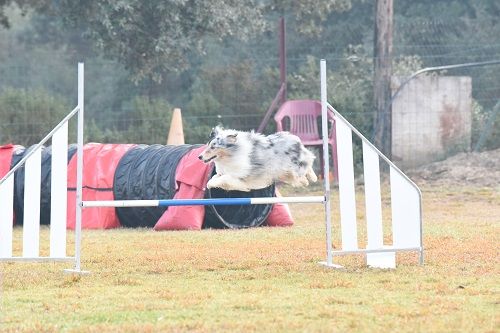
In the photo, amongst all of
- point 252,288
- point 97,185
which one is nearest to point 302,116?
point 97,185

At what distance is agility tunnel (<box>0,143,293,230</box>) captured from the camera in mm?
11406

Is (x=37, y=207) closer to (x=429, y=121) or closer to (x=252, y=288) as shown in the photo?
(x=252, y=288)

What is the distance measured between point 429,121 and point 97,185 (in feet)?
25.4

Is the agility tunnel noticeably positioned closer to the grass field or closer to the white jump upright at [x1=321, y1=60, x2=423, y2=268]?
the grass field

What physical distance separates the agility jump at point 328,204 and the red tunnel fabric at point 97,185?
4372 millimetres

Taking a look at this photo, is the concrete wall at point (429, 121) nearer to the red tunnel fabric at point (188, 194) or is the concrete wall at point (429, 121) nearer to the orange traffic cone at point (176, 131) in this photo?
the orange traffic cone at point (176, 131)

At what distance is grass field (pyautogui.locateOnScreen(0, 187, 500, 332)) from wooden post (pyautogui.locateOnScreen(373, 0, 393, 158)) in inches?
312

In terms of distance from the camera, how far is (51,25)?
103 feet

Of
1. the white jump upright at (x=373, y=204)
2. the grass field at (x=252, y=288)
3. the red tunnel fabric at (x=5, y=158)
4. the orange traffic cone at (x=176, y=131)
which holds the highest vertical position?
the orange traffic cone at (x=176, y=131)

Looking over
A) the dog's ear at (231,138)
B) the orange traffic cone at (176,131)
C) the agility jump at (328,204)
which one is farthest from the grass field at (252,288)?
the orange traffic cone at (176,131)

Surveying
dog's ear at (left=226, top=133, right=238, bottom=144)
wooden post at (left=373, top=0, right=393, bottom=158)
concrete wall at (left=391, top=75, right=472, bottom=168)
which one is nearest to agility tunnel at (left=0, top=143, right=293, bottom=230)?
dog's ear at (left=226, top=133, right=238, bottom=144)

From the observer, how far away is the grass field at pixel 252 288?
5379 millimetres

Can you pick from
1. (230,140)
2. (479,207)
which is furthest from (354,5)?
(230,140)

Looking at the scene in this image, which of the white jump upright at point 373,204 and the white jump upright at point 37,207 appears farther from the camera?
the white jump upright at point 373,204
